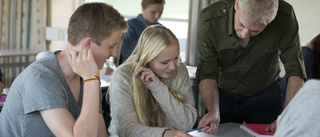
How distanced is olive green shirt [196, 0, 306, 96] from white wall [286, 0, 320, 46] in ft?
7.26

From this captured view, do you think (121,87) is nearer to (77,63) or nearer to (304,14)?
(77,63)

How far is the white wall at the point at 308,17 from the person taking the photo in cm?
397

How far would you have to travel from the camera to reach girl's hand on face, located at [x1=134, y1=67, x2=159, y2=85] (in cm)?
168

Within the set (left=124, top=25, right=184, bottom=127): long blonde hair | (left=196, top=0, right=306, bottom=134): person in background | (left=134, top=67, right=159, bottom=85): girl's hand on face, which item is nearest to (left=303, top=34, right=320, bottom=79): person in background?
(left=196, top=0, right=306, bottom=134): person in background

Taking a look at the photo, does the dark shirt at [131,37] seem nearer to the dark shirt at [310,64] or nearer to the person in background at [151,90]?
the person in background at [151,90]

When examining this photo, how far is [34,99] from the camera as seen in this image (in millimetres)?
1191

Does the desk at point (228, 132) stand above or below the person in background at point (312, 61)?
below

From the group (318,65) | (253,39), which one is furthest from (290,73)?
(318,65)

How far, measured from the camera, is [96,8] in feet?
4.27

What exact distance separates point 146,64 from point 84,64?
0.57m

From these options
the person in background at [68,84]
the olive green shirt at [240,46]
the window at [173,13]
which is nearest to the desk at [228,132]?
the olive green shirt at [240,46]

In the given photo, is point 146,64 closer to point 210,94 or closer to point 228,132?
point 210,94

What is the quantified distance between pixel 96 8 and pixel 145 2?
192 centimetres

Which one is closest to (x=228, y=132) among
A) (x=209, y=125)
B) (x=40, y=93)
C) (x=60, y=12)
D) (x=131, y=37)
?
(x=209, y=125)
